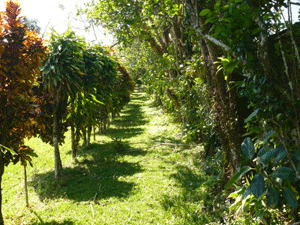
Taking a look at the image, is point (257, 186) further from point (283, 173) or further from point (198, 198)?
point (198, 198)

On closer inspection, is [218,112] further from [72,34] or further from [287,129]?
[72,34]

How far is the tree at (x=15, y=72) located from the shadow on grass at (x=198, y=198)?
10.6ft

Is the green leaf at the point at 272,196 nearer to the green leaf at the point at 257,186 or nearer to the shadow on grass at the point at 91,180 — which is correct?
the green leaf at the point at 257,186

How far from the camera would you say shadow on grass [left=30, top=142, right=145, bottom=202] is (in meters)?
6.44

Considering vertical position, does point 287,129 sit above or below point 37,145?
above

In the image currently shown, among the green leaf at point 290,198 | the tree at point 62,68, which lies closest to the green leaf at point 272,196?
the green leaf at point 290,198

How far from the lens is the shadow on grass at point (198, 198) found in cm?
427

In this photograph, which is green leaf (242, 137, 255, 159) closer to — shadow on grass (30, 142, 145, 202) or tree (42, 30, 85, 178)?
shadow on grass (30, 142, 145, 202)

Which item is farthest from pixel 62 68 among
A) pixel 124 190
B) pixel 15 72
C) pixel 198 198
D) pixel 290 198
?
pixel 290 198

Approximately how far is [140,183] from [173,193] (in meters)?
1.37

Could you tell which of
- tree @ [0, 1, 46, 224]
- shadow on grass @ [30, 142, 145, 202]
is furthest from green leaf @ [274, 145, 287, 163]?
shadow on grass @ [30, 142, 145, 202]

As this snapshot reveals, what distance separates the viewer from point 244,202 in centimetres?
264

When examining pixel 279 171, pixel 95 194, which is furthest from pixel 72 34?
pixel 279 171

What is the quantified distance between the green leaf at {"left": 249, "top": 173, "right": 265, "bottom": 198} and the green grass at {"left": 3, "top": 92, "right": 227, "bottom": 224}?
6.86ft
